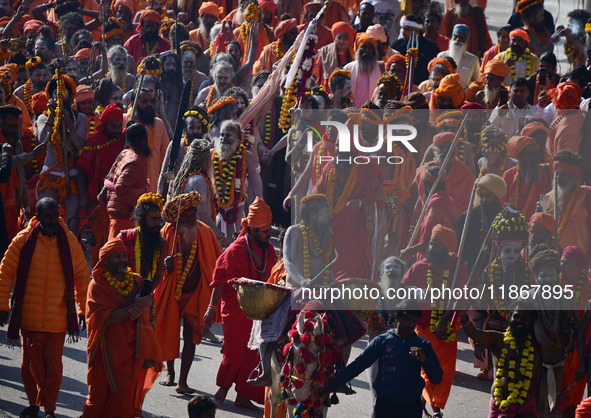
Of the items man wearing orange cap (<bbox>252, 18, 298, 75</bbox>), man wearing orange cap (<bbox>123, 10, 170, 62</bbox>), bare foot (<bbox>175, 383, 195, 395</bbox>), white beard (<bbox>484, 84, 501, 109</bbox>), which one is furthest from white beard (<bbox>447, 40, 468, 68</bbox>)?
bare foot (<bbox>175, 383, 195, 395</bbox>)

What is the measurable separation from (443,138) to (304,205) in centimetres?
253

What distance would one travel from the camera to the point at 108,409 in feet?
33.7

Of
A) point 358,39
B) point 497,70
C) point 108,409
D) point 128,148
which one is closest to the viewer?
point 108,409

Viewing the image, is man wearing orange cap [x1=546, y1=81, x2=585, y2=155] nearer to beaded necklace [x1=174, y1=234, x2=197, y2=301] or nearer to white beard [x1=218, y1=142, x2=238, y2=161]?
white beard [x1=218, y1=142, x2=238, y2=161]

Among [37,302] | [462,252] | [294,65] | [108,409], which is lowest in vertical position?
[108,409]

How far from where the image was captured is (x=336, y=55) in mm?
17453

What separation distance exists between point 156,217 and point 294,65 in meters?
4.84

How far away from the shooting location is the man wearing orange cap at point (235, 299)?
11.0m

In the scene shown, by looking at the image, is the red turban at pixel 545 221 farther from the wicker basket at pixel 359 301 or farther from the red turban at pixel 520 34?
the red turban at pixel 520 34

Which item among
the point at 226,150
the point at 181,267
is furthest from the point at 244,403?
the point at 226,150

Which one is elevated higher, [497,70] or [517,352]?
[497,70]

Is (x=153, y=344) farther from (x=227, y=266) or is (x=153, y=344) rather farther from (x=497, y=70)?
(x=497, y=70)

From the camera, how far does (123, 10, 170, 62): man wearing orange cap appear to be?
1952 centimetres

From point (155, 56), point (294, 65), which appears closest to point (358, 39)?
point (294, 65)
